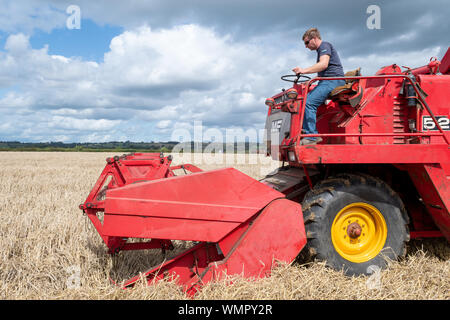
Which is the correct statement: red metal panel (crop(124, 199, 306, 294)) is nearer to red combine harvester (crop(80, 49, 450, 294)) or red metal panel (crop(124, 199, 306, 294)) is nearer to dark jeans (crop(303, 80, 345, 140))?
red combine harvester (crop(80, 49, 450, 294))

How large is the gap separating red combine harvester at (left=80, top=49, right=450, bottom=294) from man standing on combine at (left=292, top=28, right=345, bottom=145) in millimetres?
160

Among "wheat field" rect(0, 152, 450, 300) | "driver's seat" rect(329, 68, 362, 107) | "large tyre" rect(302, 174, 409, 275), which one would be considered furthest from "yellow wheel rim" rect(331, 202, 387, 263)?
"driver's seat" rect(329, 68, 362, 107)

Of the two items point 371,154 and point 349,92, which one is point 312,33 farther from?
point 371,154

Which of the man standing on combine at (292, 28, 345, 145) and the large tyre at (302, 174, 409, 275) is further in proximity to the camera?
the man standing on combine at (292, 28, 345, 145)

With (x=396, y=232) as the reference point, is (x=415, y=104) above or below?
above

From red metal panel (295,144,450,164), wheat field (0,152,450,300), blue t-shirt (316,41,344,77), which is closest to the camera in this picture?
wheat field (0,152,450,300)

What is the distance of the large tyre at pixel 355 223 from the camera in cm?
345

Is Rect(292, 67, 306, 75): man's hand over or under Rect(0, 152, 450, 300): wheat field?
over

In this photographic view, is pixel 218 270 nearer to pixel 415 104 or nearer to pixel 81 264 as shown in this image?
pixel 81 264

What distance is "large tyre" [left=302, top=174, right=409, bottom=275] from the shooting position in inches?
136

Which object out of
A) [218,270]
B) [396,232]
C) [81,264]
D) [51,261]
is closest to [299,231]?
[218,270]

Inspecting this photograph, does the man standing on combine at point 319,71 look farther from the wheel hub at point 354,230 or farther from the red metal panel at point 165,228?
the red metal panel at point 165,228

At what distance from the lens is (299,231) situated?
3.36 meters

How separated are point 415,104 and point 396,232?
4.81 ft
